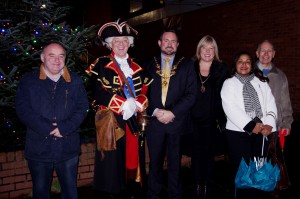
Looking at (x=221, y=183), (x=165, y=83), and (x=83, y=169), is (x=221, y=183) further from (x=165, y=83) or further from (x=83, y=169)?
(x=83, y=169)

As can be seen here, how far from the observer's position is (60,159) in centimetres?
277

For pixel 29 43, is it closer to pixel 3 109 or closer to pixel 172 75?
pixel 3 109

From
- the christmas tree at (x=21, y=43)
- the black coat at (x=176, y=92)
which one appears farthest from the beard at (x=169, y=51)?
the christmas tree at (x=21, y=43)

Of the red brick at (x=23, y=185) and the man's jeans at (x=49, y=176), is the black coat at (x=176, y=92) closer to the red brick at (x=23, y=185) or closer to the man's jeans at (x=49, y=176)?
the man's jeans at (x=49, y=176)

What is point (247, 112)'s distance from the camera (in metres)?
3.28

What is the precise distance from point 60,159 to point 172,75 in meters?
1.56

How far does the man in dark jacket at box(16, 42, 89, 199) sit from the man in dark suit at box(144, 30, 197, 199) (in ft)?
3.22

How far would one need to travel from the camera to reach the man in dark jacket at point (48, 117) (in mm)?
2666

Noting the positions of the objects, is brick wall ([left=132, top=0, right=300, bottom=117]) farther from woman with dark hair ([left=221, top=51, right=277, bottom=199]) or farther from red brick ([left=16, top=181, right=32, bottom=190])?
red brick ([left=16, top=181, right=32, bottom=190])

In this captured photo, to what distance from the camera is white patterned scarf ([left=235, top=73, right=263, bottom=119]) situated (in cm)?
328

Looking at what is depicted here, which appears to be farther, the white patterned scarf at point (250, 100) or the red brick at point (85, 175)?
the red brick at point (85, 175)

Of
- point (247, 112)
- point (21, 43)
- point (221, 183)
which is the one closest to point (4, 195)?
point (21, 43)

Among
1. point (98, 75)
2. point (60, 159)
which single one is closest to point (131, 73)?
point (98, 75)

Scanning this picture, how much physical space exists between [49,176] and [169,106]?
1511 mm
